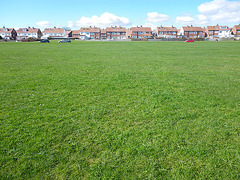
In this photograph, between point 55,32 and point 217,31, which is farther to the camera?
point 55,32

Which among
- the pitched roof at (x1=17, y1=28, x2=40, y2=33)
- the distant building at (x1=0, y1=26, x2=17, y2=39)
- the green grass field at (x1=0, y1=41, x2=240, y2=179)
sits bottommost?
the green grass field at (x1=0, y1=41, x2=240, y2=179)

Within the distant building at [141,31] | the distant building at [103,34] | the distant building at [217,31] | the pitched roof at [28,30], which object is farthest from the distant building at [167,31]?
the pitched roof at [28,30]

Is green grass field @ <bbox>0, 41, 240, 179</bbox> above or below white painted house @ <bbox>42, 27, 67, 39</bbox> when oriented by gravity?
below

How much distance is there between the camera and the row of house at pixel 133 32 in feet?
452

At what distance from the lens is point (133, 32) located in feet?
454

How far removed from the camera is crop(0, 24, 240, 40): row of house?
138 m

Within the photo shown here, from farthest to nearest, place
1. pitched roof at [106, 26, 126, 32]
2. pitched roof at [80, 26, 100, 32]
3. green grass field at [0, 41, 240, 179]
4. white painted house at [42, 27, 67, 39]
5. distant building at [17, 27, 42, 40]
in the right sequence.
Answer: pitched roof at [80, 26, 100, 32] < pitched roof at [106, 26, 126, 32] < distant building at [17, 27, 42, 40] < white painted house at [42, 27, 67, 39] < green grass field at [0, 41, 240, 179]

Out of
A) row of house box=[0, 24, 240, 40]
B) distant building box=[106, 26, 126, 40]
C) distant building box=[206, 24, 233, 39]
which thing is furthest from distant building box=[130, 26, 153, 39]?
distant building box=[206, 24, 233, 39]

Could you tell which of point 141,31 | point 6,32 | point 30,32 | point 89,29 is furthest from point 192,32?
point 6,32

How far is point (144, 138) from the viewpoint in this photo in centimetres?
462

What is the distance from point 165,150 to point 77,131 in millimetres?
2545

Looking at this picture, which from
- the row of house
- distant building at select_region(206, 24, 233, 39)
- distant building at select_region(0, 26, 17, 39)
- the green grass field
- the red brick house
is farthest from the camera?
the red brick house

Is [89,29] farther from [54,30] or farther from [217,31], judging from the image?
[217,31]

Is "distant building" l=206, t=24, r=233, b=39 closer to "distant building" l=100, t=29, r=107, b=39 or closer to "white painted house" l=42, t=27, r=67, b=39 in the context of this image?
"distant building" l=100, t=29, r=107, b=39
